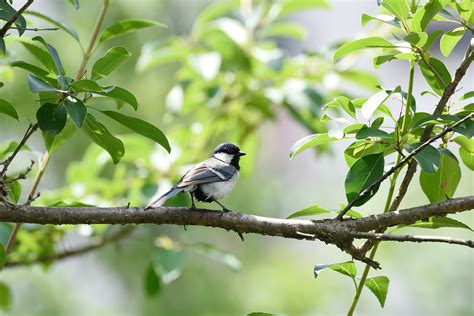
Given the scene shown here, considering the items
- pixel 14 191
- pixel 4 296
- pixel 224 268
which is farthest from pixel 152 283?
pixel 224 268

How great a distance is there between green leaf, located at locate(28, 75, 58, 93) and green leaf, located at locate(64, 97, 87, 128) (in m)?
0.06

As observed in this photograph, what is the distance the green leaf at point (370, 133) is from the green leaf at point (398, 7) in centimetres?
35

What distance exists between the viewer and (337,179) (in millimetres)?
6680

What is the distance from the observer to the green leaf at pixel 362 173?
186 cm

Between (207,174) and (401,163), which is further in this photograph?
(207,174)

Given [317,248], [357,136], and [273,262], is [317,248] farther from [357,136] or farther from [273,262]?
[357,136]

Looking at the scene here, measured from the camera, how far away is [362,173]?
74.0 inches

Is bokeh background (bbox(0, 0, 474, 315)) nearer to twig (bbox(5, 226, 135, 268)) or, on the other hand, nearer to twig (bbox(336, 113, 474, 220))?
twig (bbox(5, 226, 135, 268))

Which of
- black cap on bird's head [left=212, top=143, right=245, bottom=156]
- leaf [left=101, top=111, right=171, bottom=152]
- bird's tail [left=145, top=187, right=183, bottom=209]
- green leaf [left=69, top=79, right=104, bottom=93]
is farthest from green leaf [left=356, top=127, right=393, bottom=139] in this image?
black cap on bird's head [left=212, top=143, right=245, bottom=156]

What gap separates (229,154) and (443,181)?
5.51ft

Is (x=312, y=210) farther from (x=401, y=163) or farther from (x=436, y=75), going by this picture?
(x=436, y=75)

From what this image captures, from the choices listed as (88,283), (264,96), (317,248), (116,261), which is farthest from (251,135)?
(317,248)

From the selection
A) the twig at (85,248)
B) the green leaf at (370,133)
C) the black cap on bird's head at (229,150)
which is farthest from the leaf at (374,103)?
the twig at (85,248)

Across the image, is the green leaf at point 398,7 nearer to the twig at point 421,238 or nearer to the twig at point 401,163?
the twig at point 401,163
